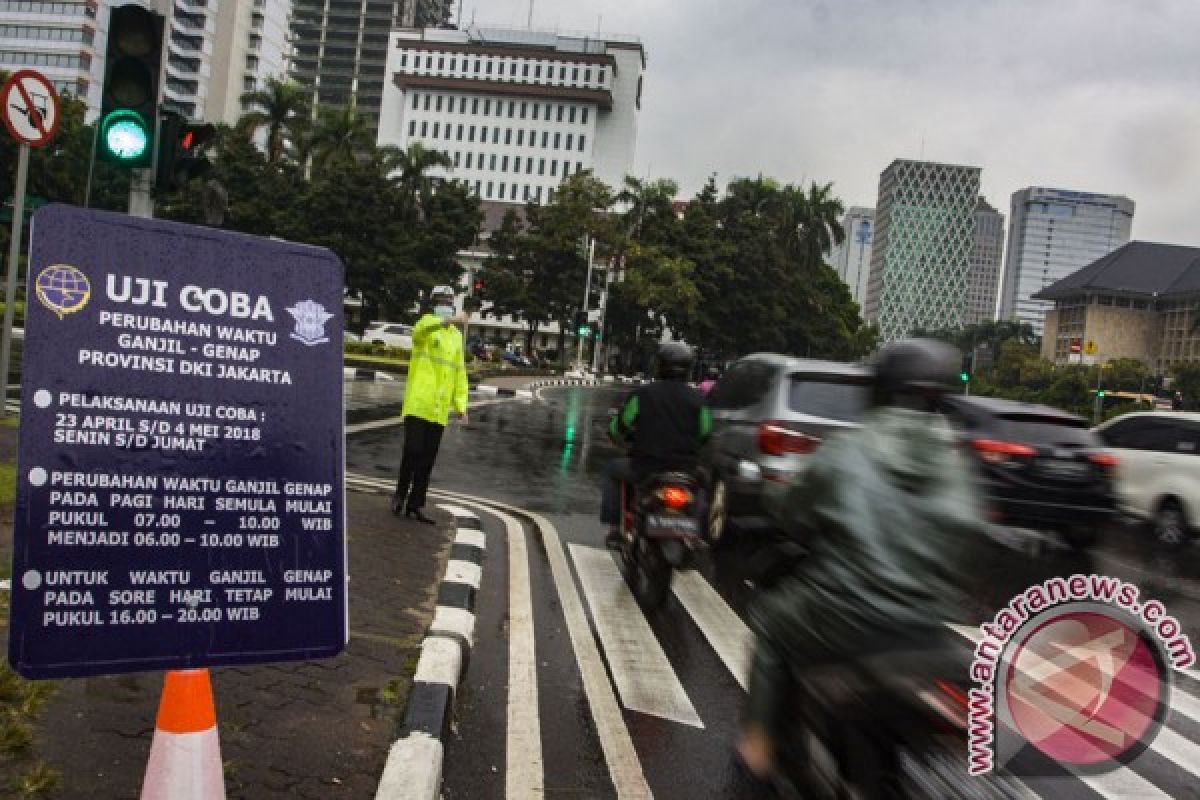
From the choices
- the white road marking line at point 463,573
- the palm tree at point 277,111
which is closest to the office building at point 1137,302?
the palm tree at point 277,111

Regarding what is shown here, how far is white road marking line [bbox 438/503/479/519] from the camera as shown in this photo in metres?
8.71

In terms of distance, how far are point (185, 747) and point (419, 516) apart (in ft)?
17.9

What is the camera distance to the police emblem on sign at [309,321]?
2.93m

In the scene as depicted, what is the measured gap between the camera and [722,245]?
200 ft

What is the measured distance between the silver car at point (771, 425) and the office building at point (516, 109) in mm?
113264

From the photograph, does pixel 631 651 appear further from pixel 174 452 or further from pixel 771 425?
pixel 771 425

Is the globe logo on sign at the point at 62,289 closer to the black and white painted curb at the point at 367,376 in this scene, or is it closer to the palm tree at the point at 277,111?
the black and white painted curb at the point at 367,376

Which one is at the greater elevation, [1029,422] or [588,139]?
[588,139]

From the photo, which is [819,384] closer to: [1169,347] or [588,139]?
[588,139]

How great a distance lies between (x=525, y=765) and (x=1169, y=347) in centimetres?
13338

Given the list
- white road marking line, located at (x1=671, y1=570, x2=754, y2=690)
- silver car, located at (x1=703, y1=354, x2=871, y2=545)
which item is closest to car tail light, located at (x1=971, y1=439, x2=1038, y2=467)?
silver car, located at (x1=703, y1=354, x2=871, y2=545)

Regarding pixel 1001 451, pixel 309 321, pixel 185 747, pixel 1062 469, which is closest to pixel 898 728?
pixel 185 747

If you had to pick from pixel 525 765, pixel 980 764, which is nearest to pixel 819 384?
pixel 525 765

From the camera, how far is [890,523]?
2611 millimetres
